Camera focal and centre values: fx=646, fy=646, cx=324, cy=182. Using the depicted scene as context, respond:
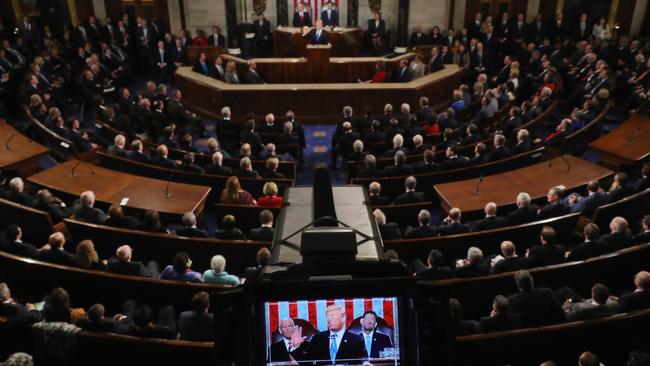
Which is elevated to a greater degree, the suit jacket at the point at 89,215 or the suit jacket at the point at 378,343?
the suit jacket at the point at 378,343

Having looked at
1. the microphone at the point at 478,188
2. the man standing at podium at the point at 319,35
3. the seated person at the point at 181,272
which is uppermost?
the man standing at podium at the point at 319,35

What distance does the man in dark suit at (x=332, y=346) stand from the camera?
2465mm

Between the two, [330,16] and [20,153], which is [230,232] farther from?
[330,16]

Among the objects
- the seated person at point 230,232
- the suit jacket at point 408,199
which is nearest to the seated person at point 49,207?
the seated person at point 230,232

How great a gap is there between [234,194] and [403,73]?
696 centimetres

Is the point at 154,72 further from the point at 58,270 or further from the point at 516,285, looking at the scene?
the point at 516,285

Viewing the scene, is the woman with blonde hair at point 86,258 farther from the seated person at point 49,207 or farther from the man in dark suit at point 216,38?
the man in dark suit at point 216,38

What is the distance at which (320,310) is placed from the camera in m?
2.42

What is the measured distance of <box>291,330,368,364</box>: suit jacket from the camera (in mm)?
2482

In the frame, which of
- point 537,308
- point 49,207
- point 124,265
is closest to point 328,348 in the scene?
point 537,308

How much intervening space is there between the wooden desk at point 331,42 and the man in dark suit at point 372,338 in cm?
1404

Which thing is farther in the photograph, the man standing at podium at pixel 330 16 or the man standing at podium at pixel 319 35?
the man standing at podium at pixel 330 16

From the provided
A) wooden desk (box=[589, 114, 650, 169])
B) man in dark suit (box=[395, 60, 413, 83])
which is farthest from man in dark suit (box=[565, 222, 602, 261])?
man in dark suit (box=[395, 60, 413, 83])

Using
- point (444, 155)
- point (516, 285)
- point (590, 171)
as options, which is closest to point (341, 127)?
point (444, 155)
